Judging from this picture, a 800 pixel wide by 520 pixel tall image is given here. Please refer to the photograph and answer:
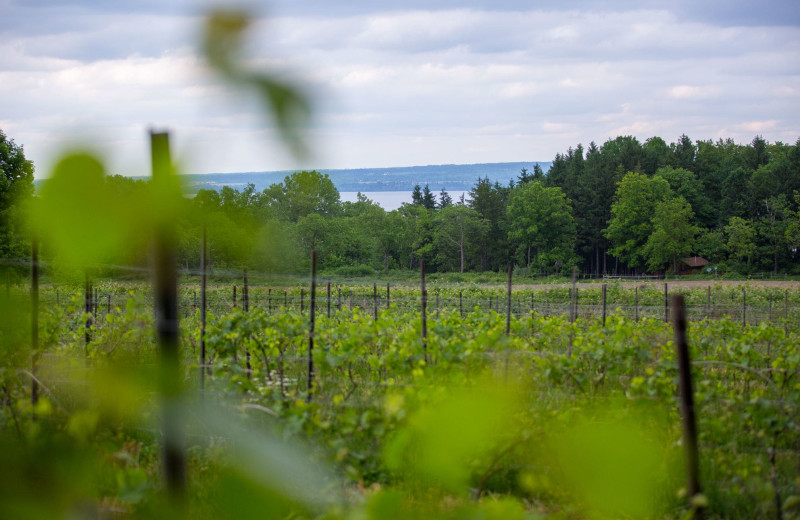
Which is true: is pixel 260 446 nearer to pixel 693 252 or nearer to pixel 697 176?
pixel 693 252

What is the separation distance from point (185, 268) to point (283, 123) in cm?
28

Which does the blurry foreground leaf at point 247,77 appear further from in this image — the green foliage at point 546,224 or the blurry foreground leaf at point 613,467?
the green foliage at point 546,224

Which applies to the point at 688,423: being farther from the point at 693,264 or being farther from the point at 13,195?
the point at 693,264

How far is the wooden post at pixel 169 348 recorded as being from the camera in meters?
0.47

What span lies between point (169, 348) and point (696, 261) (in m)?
51.1

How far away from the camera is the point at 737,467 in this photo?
3590 mm

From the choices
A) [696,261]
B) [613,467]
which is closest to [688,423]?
[613,467]

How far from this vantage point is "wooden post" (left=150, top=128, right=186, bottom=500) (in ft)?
1.56

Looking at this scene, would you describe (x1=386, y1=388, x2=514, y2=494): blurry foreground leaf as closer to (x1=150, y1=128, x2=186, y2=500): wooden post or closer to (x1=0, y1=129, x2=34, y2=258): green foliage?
(x1=150, y1=128, x2=186, y2=500): wooden post

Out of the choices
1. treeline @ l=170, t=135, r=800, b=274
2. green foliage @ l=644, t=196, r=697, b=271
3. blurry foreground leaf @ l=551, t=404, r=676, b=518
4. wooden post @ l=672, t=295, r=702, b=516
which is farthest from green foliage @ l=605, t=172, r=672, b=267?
blurry foreground leaf @ l=551, t=404, r=676, b=518

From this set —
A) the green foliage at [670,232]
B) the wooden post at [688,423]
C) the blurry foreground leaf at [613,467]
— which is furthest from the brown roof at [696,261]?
the blurry foreground leaf at [613,467]

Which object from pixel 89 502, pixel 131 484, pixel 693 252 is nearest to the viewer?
pixel 89 502

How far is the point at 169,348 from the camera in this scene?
505 millimetres

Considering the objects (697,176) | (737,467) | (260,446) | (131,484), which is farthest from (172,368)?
(697,176)
